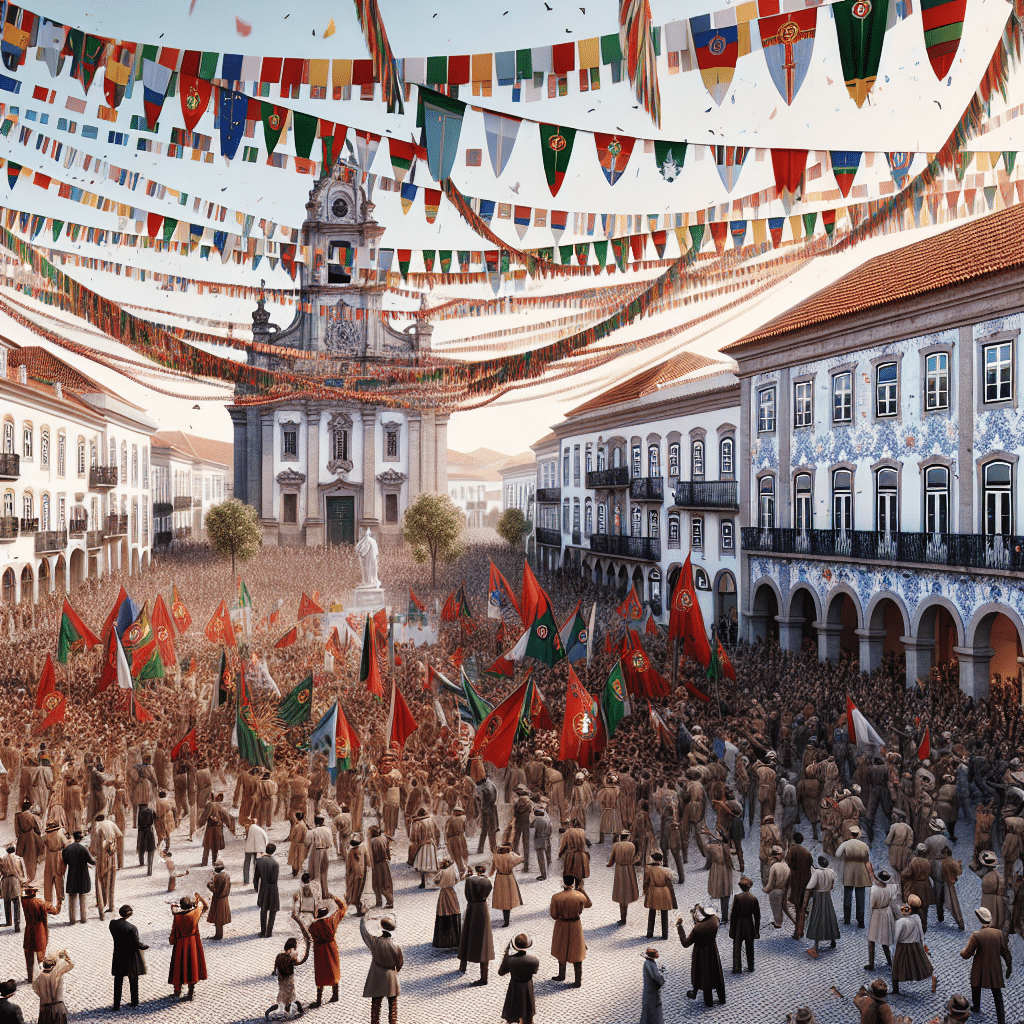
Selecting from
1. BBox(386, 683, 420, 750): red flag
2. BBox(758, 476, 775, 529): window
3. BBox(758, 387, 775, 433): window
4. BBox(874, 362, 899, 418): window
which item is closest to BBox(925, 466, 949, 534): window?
BBox(874, 362, 899, 418): window

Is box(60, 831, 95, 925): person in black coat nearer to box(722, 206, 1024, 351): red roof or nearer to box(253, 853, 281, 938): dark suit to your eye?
box(253, 853, 281, 938): dark suit

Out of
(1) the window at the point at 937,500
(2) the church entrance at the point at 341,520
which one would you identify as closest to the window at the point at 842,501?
(1) the window at the point at 937,500

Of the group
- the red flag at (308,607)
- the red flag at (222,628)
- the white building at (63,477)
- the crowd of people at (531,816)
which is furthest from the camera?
the white building at (63,477)

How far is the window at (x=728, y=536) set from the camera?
29312 mm

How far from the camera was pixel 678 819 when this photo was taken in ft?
39.0

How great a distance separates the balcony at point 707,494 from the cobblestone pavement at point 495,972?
18495 millimetres

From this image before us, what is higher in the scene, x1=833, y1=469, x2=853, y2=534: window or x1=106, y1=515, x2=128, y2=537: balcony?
x1=833, y1=469, x2=853, y2=534: window

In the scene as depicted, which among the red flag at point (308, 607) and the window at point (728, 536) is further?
the window at point (728, 536)

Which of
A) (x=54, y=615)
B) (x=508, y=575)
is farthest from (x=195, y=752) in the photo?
(x=508, y=575)

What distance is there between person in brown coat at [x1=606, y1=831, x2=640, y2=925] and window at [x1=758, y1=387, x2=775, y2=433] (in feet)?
60.8

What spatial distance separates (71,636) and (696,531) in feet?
66.4

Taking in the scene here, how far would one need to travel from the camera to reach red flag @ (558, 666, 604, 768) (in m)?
13.5

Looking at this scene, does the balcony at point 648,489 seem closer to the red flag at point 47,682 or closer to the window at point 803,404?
the window at point 803,404

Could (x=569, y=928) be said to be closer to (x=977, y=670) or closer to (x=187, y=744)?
(x=187, y=744)
